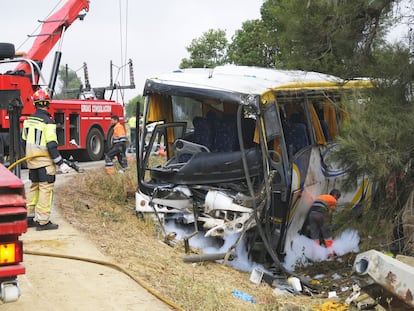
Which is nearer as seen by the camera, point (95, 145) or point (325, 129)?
point (325, 129)

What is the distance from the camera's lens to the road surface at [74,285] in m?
5.32

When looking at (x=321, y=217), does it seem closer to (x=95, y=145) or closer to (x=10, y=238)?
(x=10, y=238)

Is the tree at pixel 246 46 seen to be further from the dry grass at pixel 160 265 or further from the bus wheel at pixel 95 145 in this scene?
the dry grass at pixel 160 265

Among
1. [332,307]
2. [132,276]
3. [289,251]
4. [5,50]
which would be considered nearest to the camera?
[132,276]

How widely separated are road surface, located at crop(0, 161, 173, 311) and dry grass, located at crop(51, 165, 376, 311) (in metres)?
0.21

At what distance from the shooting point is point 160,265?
669cm

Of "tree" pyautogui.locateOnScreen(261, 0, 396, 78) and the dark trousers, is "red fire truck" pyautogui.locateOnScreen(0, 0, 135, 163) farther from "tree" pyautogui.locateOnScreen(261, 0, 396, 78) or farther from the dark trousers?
"tree" pyautogui.locateOnScreen(261, 0, 396, 78)

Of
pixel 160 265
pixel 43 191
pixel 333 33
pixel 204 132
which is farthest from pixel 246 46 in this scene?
pixel 160 265

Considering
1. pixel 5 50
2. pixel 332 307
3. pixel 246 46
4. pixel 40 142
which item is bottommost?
pixel 332 307

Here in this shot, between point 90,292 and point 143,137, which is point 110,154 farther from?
point 90,292

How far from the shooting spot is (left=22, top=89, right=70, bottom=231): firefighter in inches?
313

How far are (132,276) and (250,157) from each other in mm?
2543

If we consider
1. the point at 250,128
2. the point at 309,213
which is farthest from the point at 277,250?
the point at 250,128

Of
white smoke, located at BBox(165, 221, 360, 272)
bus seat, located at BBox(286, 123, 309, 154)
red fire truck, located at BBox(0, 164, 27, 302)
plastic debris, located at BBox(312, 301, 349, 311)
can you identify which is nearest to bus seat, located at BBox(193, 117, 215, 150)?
bus seat, located at BBox(286, 123, 309, 154)
